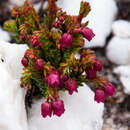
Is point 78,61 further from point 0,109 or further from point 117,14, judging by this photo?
point 117,14

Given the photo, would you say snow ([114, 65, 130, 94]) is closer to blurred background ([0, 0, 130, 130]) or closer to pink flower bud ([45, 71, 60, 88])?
blurred background ([0, 0, 130, 130])

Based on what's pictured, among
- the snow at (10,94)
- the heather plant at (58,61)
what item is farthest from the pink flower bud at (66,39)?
the snow at (10,94)

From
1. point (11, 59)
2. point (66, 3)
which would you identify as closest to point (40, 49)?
point (11, 59)

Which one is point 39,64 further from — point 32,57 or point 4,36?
point 4,36

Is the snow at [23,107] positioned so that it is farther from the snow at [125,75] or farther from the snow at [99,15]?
the snow at [99,15]

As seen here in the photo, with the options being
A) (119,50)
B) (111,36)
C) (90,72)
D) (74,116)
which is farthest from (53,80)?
(111,36)
